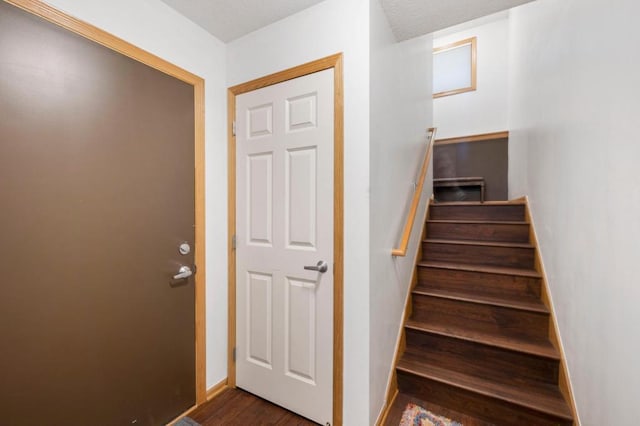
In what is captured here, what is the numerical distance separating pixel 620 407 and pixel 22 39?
2695 mm

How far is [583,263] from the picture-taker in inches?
53.9

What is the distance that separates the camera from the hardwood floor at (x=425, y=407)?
5.06 ft

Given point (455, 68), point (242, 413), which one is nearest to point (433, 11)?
point (242, 413)

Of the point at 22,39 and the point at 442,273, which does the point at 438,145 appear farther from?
the point at 22,39

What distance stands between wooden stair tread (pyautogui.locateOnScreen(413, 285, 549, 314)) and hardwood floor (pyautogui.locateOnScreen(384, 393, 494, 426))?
0.72 meters

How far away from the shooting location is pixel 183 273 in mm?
1575

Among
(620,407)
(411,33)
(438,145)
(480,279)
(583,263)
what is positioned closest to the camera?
(620,407)

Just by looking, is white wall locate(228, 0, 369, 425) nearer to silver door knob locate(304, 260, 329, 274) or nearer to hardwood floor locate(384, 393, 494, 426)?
silver door knob locate(304, 260, 329, 274)

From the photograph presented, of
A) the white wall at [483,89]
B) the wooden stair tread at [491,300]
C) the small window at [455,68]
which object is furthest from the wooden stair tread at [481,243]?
the small window at [455,68]

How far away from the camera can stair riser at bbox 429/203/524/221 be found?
274cm

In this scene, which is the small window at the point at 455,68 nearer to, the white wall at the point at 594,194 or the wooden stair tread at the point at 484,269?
the white wall at the point at 594,194

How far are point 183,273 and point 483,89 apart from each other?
479 cm

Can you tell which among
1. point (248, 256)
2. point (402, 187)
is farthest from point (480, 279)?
point (248, 256)

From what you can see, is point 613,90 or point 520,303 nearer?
point 613,90
